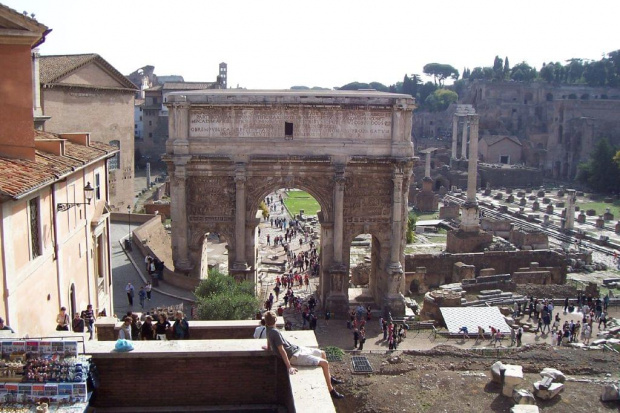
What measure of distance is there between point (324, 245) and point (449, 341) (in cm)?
575

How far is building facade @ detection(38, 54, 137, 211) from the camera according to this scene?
3288cm

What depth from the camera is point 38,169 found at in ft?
35.5

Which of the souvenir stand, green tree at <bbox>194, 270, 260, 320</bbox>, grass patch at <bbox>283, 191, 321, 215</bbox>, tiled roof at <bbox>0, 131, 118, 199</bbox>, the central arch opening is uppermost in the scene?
tiled roof at <bbox>0, 131, 118, 199</bbox>

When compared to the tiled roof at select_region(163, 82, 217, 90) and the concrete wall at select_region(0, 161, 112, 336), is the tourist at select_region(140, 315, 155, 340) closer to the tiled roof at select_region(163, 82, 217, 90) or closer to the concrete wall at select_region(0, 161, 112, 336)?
the concrete wall at select_region(0, 161, 112, 336)

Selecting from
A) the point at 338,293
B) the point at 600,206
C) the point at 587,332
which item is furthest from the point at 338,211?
the point at 600,206

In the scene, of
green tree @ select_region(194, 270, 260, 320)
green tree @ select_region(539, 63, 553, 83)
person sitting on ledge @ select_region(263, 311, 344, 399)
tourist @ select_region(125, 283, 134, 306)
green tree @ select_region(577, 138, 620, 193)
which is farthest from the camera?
green tree @ select_region(539, 63, 553, 83)

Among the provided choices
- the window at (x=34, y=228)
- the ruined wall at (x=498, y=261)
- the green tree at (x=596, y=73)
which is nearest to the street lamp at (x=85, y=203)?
the window at (x=34, y=228)

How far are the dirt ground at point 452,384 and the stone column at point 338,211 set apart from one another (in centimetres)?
937

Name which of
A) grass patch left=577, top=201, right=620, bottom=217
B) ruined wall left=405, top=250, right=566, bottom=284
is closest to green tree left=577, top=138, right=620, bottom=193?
grass patch left=577, top=201, right=620, bottom=217

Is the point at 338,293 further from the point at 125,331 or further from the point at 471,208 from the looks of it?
the point at 471,208

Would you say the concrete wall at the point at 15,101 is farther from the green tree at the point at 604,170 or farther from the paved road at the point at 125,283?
the green tree at the point at 604,170

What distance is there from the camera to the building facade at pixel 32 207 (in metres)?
9.50

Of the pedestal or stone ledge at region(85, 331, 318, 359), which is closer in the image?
stone ledge at region(85, 331, 318, 359)

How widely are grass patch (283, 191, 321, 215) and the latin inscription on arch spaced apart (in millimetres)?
29904
